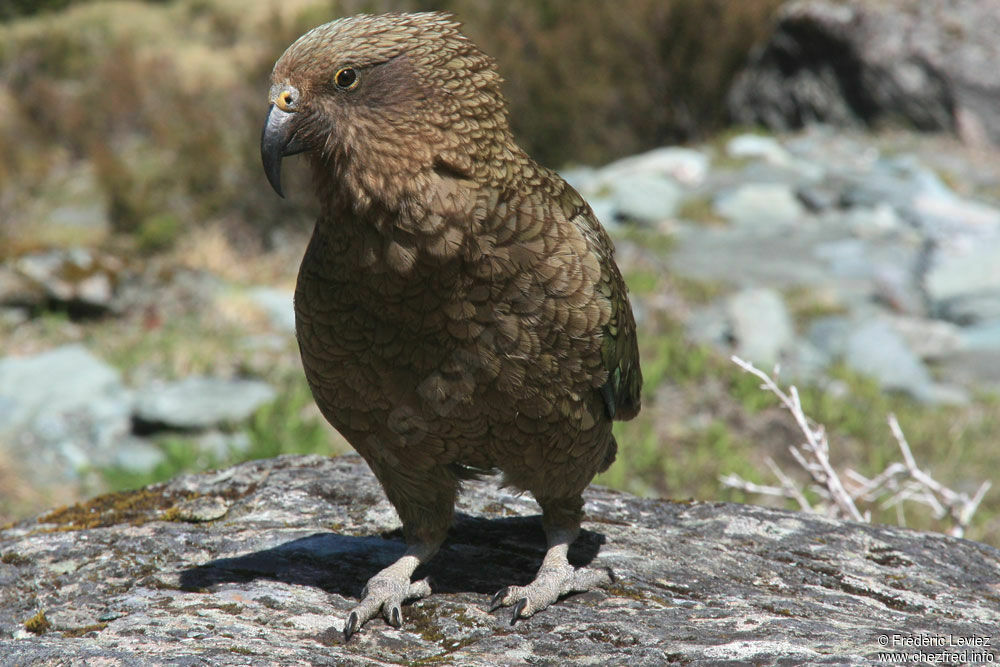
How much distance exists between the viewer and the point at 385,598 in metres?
3.15

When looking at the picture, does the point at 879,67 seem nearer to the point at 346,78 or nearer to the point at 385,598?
the point at 346,78

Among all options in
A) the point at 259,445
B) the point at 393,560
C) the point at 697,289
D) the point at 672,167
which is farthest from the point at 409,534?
the point at 672,167

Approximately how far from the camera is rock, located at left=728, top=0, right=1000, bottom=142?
14.2 m

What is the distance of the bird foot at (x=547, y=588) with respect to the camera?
125 inches

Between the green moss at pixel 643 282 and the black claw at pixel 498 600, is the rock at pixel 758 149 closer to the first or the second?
the green moss at pixel 643 282

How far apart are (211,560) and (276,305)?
7292 millimetres

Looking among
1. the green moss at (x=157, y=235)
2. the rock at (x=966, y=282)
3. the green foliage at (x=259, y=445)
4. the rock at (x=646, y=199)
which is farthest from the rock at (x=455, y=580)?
the green moss at (x=157, y=235)

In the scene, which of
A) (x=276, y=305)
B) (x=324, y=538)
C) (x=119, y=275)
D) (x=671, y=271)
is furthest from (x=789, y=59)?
(x=324, y=538)

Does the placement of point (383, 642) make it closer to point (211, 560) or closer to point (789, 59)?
point (211, 560)

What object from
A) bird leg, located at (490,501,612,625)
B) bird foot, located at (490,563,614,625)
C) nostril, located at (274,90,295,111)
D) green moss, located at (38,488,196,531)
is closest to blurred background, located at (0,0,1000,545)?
bird leg, located at (490,501,612,625)

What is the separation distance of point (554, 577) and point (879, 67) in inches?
535

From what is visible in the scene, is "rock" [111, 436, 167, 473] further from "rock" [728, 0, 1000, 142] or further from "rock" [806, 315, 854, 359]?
"rock" [728, 0, 1000, 142]

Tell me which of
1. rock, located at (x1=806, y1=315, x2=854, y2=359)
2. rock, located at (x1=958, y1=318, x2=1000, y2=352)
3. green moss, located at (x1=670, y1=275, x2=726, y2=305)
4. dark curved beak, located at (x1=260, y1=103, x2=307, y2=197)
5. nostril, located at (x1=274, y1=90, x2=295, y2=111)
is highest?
nostril, located at (x1=274, y1=90, x2=295, y2=111)

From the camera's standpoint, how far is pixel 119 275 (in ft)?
34.1
